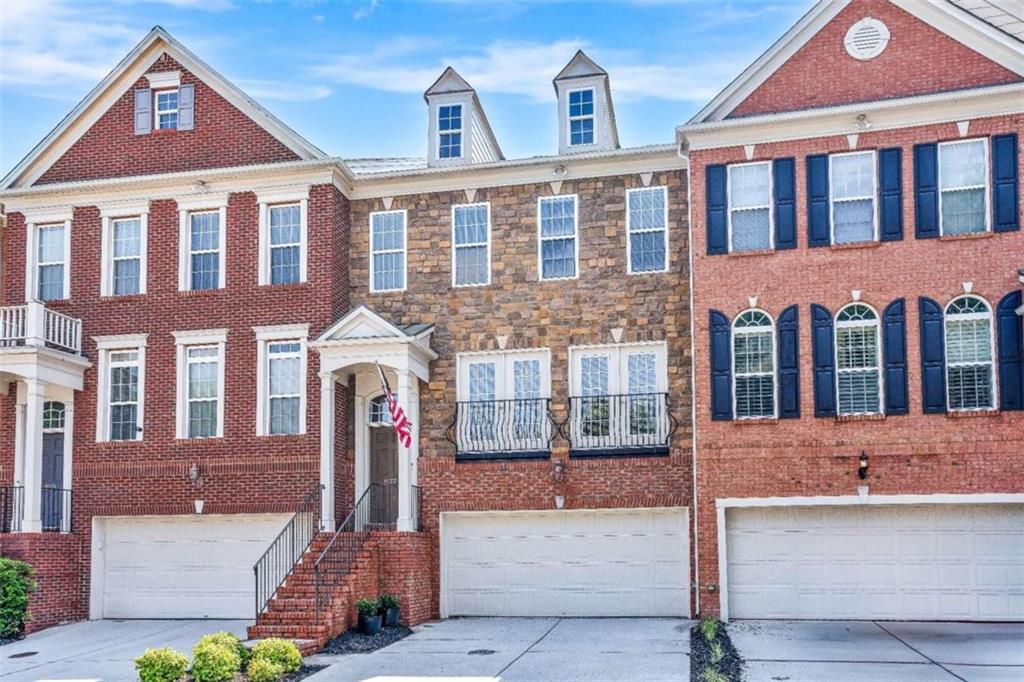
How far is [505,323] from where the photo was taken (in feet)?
75.3

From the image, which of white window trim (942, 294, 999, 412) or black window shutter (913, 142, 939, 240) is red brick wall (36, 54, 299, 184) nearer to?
black window shutter (913, 142, 939, 240)

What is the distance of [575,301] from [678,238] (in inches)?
83.4

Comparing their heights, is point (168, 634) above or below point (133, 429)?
below

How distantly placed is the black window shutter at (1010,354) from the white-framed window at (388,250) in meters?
10.4

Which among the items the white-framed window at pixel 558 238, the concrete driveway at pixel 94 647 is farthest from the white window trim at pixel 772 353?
the concrete driveway at pixel 94 647

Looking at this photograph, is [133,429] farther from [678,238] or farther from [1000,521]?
[1000,521]

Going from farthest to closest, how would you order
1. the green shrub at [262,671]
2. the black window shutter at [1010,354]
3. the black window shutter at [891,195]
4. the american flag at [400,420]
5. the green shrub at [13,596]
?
the green shrub at [13,596] < the american flag at [400,420] < the black window shutter at [891,195] < the black window shutter at [1010,354] < the green shrub at [262,671]

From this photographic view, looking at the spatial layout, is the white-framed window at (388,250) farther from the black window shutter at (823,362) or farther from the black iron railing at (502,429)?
the black window shutter at (823,362)

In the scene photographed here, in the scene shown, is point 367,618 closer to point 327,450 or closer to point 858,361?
point 327,450

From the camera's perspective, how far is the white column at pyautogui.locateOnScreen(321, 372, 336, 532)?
22.3m

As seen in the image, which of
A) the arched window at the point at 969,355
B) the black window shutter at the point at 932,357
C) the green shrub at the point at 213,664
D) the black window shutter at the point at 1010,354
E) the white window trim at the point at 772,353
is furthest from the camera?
the white window trim at the point at 772,353

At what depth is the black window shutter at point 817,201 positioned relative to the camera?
20.7m

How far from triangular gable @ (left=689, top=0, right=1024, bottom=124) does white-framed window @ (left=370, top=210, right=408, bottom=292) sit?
233 inches

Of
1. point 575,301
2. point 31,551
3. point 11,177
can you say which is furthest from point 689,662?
point 11,177
